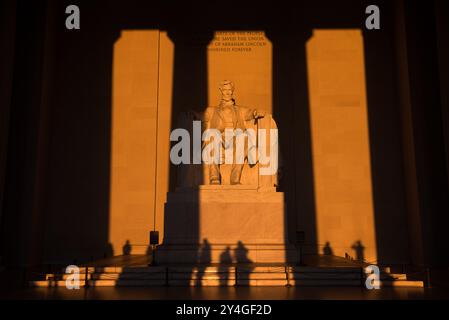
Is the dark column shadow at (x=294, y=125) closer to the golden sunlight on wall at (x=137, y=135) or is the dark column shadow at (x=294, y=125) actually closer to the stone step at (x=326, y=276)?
the golden sunlight on wall at (x=137, y=135)

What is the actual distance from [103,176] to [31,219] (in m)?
2.29

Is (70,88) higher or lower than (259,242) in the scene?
higher

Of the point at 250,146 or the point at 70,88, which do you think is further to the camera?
the point at 70,88

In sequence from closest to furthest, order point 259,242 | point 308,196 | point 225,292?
point 225,292 → point 259,242 → point 308,196

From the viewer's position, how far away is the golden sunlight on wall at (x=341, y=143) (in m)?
13.9

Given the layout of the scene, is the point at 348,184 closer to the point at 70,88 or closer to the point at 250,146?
the point at 250,146

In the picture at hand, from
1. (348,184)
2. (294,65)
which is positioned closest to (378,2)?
(294,65)

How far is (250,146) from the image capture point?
1133cm

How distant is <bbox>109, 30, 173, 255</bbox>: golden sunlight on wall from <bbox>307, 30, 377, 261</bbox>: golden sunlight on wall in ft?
14.4

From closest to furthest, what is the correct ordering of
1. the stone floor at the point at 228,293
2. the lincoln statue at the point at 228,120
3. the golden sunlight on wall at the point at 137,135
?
the stone floor at the point at 228,293 → the lincoln statue at the point at 228,120 → the golden sunlight on wall at the point at 137,135

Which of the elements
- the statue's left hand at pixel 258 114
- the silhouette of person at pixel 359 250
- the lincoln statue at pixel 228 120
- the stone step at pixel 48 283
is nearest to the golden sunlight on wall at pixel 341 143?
the silhouette of person at pixel 359 250

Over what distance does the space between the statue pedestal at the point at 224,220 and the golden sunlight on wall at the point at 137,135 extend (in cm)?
361

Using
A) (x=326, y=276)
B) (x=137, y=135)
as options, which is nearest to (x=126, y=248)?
(x=137, y=135)

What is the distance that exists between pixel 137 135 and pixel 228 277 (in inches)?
296
